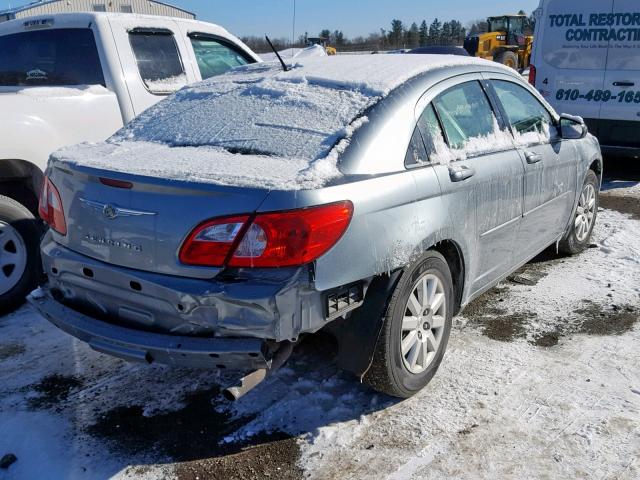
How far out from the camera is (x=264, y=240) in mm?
2523

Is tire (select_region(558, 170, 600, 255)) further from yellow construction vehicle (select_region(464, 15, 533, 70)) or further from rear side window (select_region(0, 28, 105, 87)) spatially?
yellow construction vehicle (select_region(464, 15, 533, 70))

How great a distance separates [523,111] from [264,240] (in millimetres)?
2653

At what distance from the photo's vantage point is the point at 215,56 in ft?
19.6

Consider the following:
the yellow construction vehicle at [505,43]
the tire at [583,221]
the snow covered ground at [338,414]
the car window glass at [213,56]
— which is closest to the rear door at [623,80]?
the tire at [583,221]

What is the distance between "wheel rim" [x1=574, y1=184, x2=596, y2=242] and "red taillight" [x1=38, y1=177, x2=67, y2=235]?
4.06 metres

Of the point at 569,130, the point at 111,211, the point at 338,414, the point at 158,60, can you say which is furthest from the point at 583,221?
the point at 111,211

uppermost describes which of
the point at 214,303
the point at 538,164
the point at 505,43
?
the point at 505,43

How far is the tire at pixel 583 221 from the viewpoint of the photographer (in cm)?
532

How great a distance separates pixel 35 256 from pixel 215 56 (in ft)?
8.64

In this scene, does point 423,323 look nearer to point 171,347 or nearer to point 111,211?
point 171,347

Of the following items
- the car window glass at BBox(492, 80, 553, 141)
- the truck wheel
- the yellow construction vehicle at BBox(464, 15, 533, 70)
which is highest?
the yellow construction vehicle at BBox(464, 15, 533, 70)

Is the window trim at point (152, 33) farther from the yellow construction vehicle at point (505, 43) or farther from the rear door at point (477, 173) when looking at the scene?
the yellow construction vehicle at point (505, 43)

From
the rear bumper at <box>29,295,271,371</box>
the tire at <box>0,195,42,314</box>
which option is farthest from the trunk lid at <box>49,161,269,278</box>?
the tire at <box>0,195,42,314</box>

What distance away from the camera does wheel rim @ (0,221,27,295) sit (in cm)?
424
